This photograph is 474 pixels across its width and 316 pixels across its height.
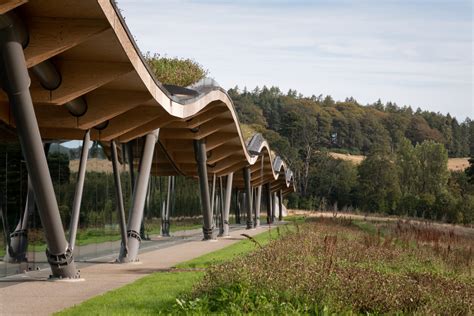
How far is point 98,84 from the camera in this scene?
17125 mm

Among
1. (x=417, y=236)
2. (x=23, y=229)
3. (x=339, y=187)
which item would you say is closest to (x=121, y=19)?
(x=23, y=229)

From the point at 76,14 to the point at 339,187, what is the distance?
373 ft

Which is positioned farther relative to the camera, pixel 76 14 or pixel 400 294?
pixel 76 14

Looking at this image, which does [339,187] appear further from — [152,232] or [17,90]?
[17,90]

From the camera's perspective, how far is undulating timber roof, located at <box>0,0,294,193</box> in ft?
46.9

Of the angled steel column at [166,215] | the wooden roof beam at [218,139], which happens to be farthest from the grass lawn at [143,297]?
the wooden roof beam at [218,139]

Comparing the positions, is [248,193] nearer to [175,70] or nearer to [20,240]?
[175,70]

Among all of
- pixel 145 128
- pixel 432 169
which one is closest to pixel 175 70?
pixel 145 128

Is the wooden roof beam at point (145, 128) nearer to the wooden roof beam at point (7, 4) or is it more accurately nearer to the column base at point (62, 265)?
the column base at point (62, 265)

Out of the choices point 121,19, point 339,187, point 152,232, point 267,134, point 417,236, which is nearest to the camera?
point 121,19

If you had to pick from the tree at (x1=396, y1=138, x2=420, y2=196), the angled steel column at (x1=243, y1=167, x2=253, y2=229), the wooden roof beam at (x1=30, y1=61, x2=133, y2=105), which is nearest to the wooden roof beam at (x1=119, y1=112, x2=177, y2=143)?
the wooden roof beam at (x1=30, y1=61, x2=133, y2=105)

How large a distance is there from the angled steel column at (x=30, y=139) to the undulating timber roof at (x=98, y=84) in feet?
2.31

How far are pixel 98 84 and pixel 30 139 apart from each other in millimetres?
3032

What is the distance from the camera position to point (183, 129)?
33.1 meters
